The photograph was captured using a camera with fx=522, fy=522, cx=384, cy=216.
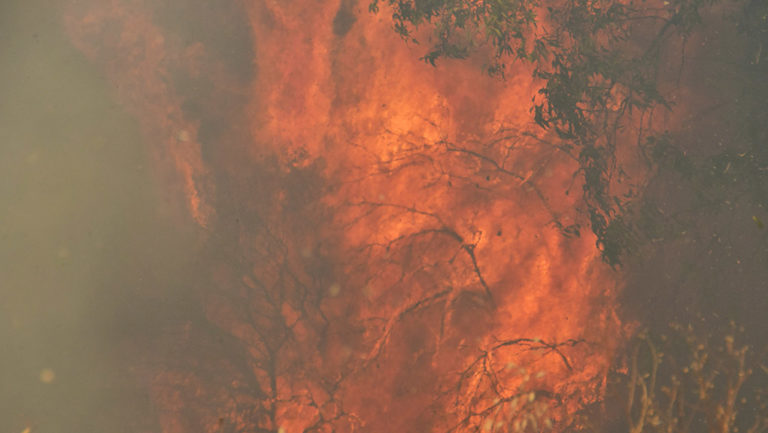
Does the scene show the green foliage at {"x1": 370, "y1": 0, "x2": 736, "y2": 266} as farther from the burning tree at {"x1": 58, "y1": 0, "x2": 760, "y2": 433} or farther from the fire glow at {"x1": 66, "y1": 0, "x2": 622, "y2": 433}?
the fire glow at {"x1": 66, "y1": 0, "x2": 622, "y2": 433}

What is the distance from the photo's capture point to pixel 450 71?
3.63 m

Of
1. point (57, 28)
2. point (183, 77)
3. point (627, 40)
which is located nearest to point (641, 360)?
point (627, 40)

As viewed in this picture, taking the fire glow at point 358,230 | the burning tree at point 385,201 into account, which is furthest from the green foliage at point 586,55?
the fire glow at point 358,230

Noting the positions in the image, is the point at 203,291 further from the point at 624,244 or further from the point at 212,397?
the point at 624,244

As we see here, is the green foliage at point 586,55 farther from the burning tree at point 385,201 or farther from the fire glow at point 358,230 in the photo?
the fire glow at point 358,230

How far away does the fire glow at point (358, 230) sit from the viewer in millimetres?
3479

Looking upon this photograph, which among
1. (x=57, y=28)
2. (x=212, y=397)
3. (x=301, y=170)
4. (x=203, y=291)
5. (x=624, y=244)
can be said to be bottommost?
(x=212, y=397)

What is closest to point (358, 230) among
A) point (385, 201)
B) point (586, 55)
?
point (385, 201)

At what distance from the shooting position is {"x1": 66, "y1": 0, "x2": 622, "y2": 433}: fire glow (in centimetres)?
348

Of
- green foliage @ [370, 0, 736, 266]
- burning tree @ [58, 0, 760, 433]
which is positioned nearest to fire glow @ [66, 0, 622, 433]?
burning tree @ [58, 0, 760, 433]

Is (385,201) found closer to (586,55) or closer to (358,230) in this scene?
(358,230)

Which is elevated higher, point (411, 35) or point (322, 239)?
point (411, 35)

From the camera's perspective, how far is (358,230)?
357cm

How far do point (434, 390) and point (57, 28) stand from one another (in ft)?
11.7
